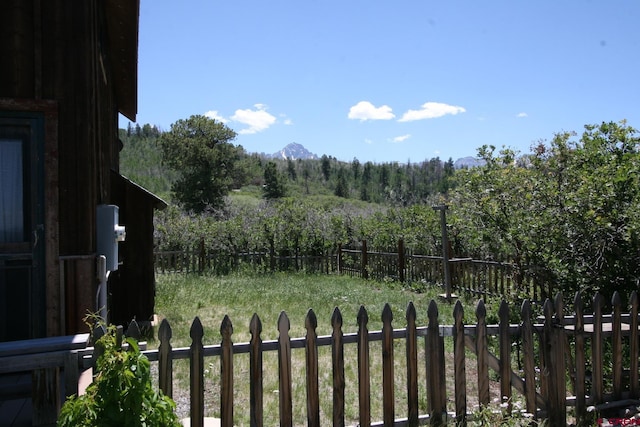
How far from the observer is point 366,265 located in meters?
17.2

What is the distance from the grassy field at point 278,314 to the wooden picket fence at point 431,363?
0.51 meters

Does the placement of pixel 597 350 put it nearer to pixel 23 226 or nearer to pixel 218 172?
pixel 23 226

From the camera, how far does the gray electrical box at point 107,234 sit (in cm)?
494

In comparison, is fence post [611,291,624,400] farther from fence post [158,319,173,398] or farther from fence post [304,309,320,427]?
fence post [158,319,173,398]

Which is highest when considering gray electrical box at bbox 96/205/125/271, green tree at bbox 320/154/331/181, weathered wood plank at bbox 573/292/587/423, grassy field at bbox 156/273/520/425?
green tree at bbox 320/154/331/181

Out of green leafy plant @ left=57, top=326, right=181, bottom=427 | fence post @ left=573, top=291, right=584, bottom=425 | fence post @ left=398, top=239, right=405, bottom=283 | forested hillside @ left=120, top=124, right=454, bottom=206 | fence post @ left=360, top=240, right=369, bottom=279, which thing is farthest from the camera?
forested hillside @ left=120, top=124, right=454, bottom=206

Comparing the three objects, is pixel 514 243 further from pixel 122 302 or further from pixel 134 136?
pixel 134 136

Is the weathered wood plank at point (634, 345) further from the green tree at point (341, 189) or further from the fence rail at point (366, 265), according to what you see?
the green tree at point (341, 189)

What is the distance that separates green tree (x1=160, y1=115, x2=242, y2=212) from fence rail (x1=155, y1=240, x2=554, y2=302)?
82.0ft

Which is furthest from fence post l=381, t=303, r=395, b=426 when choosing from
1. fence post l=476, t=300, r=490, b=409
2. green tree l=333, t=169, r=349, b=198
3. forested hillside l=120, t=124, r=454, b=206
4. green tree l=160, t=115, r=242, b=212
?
green tree l=333, t=169, r=349, b=198

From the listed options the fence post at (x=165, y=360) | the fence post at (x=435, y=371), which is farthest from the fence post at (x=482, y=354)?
the fence post at (x=165, y=360)

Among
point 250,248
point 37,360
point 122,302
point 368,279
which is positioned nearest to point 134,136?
point 250,248

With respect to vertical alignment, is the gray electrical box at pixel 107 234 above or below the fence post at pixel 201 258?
above

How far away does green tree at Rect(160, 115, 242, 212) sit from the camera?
4581 centimetres
